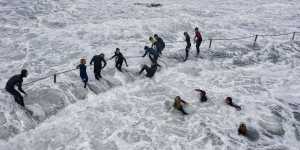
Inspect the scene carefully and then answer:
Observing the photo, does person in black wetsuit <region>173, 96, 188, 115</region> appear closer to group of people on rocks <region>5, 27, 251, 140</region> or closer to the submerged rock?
group of people on rocks <region>5, 27, 251, 140</region>

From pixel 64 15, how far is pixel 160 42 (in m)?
12.0

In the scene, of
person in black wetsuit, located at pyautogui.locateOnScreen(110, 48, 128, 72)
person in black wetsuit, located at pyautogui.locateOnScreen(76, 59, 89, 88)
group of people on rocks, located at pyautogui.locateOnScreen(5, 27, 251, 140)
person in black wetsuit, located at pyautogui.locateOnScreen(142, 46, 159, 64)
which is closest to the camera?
group of people on rocks, located at pyautogui.locateOnScreen(5, 27, 251, 140)

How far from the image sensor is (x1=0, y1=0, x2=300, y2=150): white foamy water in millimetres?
11938

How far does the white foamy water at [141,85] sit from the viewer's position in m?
11.9

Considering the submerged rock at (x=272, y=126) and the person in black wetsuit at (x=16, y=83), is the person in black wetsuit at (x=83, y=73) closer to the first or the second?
the person in black wetsuit at (x=16, y=83)

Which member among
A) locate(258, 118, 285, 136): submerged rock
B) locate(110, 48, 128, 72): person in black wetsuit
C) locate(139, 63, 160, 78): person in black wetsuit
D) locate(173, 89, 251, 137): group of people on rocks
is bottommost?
locate(258, 118, 285, 136): submerged rock

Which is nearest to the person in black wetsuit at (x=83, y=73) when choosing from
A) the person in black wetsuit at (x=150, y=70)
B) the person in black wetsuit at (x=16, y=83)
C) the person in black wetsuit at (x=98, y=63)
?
the person in black wetsuit at (x=98, y=63)

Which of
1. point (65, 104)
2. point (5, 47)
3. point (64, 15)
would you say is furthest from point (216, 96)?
point (64, 15)

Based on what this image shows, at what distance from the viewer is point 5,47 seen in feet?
62.8

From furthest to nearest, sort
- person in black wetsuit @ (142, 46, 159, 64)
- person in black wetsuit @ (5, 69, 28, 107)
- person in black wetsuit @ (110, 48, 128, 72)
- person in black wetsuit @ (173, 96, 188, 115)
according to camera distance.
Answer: person in black wetsuit @ (142, 46, 159, 64)
person in black wetsuit @ (110, 48, 128, 72)
person in black wetsuit @ (173, 96, 188, 115)
person in black wetsuit @ (5, 69, 28, 107)

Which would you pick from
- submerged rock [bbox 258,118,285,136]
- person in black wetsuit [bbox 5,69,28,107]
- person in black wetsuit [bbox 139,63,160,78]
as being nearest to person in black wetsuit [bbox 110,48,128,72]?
person in black wetsuit [bbox 139,63,160,78]

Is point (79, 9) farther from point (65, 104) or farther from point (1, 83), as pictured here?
point (65, 104)

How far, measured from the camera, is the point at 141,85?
1559 centimetres

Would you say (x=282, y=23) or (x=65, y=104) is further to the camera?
(x=282, y=23)
